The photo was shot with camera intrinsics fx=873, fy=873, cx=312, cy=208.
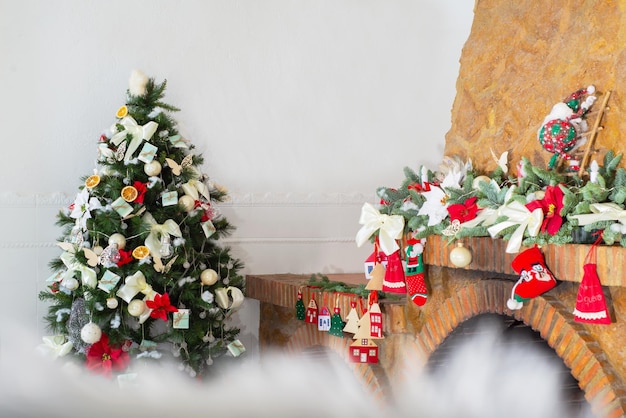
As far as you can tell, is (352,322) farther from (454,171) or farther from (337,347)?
(454,171)

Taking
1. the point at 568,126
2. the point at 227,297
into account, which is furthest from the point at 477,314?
the point at 227,297

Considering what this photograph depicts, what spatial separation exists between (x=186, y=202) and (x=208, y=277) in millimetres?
Answer: 434

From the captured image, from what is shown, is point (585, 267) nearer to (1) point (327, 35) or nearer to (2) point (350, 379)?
(2) point (350, 379)

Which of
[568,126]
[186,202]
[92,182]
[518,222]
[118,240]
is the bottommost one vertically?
[118,240]

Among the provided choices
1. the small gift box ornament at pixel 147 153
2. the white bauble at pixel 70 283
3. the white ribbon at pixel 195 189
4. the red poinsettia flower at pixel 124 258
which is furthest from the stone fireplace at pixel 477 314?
the white bauble at pixel 70 283

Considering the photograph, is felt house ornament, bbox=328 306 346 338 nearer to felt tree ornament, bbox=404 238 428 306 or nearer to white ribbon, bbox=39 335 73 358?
felt tree ornament, bbox=404 238 428 306

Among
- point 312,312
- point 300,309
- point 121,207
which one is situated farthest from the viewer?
point 300,309

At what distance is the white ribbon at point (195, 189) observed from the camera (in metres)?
4.81

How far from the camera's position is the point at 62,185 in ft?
17.5

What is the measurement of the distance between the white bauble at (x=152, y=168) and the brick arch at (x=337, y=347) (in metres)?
1.27

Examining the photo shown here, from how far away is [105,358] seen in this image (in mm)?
4648

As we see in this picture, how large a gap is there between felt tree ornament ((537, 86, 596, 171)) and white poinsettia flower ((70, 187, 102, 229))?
2.42m

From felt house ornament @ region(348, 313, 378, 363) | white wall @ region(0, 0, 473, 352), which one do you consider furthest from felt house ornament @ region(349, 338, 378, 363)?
white wall @ region(0, 0, 473, 352)

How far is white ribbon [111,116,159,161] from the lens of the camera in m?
4.72
